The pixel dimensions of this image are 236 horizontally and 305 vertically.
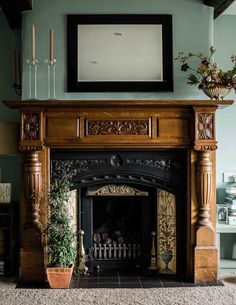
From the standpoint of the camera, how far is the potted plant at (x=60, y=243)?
13.9 ft

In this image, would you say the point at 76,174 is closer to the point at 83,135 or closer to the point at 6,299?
the point at 83,135

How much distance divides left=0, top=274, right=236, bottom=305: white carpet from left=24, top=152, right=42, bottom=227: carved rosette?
0.59m

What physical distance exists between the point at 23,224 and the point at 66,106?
1.06 metres

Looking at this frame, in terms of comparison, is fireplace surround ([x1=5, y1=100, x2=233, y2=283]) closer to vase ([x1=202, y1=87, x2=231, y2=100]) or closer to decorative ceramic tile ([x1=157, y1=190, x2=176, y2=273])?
vase ([x1=202, y1=87, x2=231, y2=100])

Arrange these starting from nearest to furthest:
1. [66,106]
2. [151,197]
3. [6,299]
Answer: [6,299], [66,106], [151,197]

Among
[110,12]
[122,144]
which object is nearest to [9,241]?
[122,144]

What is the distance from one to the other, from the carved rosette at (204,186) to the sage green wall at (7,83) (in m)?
1.72

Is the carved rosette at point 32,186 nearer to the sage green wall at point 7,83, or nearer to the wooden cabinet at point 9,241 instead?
the wooden cabinet at point 9,241

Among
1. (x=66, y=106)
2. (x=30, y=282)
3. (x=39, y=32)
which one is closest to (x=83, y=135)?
(x=66, y=106)

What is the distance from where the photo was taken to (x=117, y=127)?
4.39m

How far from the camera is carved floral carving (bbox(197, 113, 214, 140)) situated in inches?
171

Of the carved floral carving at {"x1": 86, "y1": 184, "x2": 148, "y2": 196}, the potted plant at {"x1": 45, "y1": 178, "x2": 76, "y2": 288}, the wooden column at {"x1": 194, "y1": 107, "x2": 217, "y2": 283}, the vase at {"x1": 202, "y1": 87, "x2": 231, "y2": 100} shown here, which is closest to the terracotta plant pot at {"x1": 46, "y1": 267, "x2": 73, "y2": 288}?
the potted plant at {"x1": 45, "y1": 178, "x2": 76, "y2": 288}

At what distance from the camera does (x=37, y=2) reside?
448 cm

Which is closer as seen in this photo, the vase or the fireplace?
the vase
